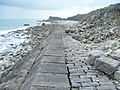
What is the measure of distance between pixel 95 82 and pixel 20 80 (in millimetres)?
2773

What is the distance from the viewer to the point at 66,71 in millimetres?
6574

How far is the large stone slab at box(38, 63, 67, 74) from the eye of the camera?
6570 millimetres

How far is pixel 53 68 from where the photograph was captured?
22.5 feet

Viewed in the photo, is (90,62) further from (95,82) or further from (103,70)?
(95,82)

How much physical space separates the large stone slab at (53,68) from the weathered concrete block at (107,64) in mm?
901

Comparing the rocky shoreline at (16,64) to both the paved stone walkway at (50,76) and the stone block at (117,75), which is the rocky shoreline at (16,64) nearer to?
the paved stone walkway at (50,76)

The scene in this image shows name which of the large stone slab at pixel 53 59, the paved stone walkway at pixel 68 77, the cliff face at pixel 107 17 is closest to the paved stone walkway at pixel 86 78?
the paved stone walkway at pixel 68 77

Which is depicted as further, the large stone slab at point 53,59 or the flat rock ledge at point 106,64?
the large stone slab at point 53,59

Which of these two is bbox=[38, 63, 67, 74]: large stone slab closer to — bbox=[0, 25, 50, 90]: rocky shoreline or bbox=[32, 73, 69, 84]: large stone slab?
bbox=[32, 73, 69, 84]: large stone slab

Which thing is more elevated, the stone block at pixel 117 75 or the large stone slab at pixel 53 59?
the stone block at pixel 117 75

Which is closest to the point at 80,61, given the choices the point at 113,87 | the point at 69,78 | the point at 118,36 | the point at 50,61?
the point at 50,61

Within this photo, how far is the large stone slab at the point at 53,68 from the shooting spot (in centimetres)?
657

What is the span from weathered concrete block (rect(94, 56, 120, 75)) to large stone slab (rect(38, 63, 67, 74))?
901 millimetres

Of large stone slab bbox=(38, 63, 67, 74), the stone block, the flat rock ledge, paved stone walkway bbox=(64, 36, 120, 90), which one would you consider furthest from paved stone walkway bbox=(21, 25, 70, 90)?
the stone block
